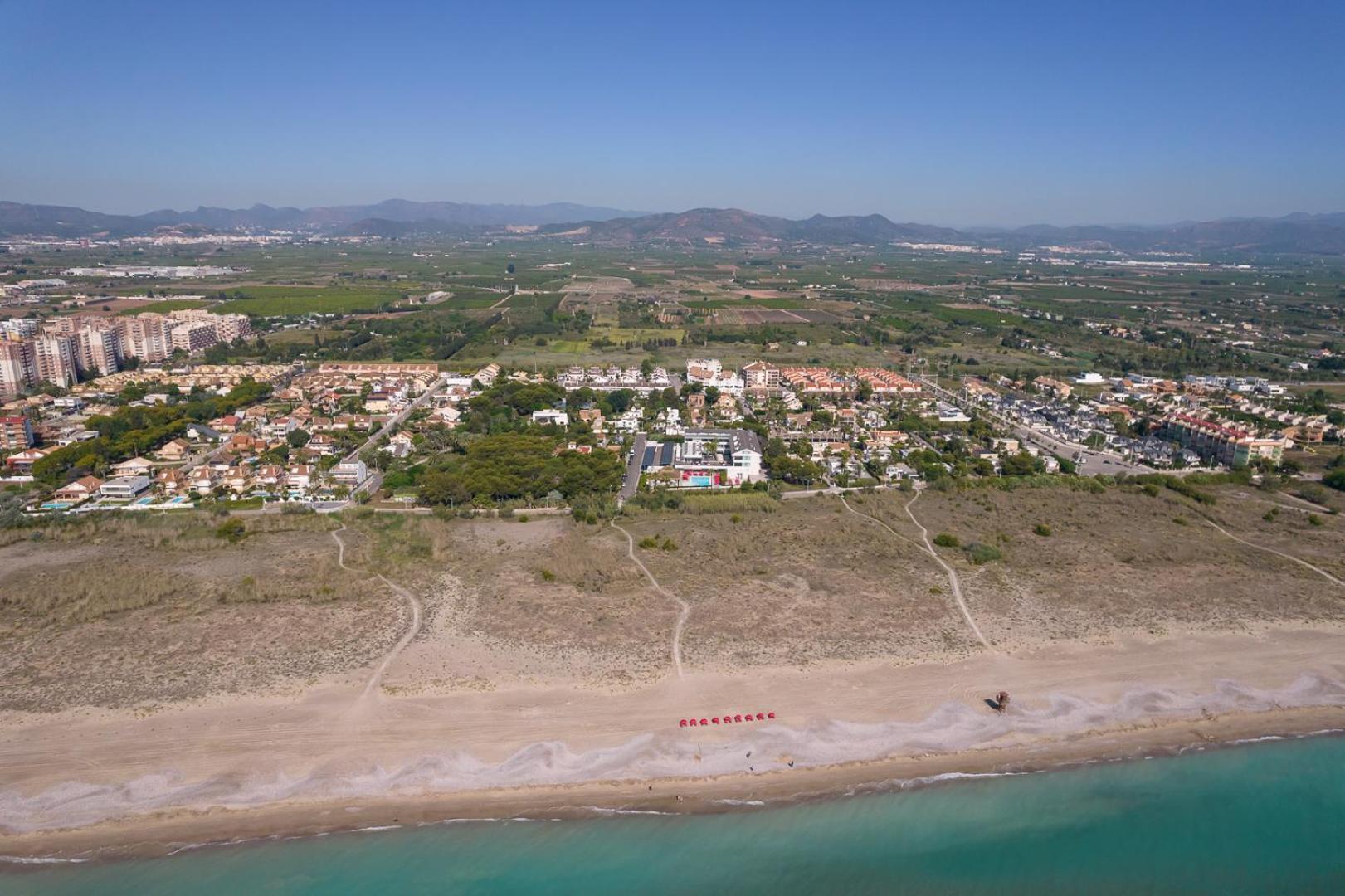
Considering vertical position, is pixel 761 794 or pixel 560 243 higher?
pixel 560 243

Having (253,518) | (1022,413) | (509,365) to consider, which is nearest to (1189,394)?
(1022,413)

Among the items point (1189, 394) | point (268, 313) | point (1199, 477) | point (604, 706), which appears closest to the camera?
point (604, 706)

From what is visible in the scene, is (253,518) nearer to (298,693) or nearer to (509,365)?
(298,693)

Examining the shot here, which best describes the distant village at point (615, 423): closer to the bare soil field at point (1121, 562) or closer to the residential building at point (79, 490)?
the residential building at point (79, 490)

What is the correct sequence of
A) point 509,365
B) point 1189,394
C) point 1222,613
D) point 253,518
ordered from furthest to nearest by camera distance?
point 509,365 → point 1189,394 → point 253,518 → point 1222,613

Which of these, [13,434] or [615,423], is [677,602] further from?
[13,434]

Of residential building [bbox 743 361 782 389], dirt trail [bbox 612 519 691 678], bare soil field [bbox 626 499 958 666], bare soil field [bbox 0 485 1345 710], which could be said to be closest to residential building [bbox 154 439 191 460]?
bare soil field [bbox 0 485 1345 710]
